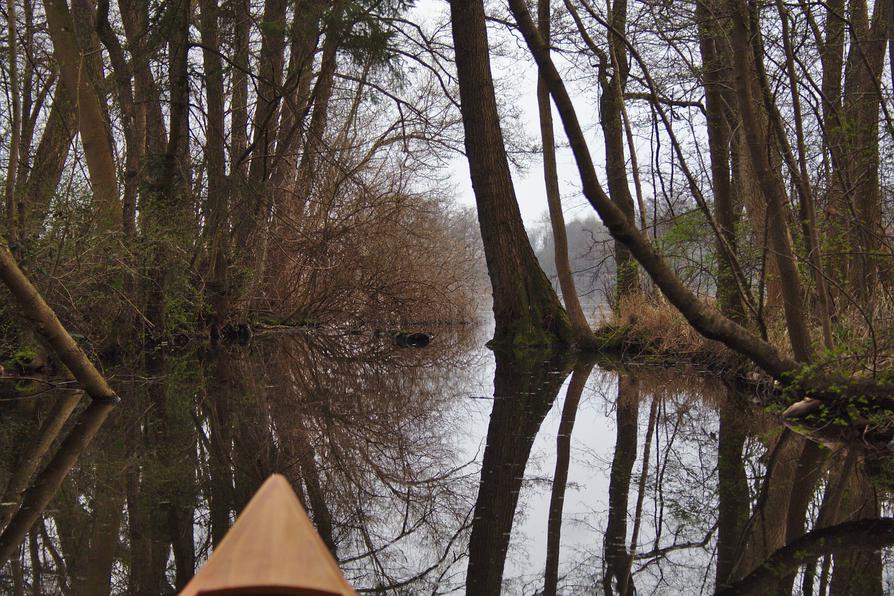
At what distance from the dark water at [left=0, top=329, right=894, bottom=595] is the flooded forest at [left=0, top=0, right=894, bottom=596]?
3 cm

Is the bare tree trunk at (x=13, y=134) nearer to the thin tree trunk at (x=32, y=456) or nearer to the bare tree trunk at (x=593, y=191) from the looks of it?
the thin tree trunk at (x=32, y=456)

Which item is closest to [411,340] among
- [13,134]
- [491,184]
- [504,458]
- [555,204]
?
[555,204]

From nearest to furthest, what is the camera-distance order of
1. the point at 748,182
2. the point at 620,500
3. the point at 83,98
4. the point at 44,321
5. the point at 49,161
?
the point at 620,500 → the point at 44,321 → the point at 748,182 → the point at 83,98 → the point at 49,161

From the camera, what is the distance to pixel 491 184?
13539 millimetres

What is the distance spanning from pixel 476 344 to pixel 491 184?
14.0 ft

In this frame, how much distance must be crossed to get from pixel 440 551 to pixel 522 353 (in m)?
9.66

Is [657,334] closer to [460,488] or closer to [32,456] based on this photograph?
[460,488]

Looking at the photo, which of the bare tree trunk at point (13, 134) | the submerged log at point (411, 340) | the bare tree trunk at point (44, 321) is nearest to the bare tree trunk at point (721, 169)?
the bare tree trunk at point (44, 321)

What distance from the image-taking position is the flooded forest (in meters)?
3.80

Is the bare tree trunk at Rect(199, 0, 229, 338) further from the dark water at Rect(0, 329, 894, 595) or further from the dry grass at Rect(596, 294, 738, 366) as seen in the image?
the dry grass at Rect(596, 294, 738, 366)

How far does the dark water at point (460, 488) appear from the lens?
3.38 meters

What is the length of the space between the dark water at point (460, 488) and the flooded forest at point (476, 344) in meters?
0.03

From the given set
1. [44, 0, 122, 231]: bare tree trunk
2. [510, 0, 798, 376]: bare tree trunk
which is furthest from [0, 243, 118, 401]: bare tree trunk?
[510, 0, 798, 376]: bare tree trunk

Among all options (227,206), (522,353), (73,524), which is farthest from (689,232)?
(73,524)
